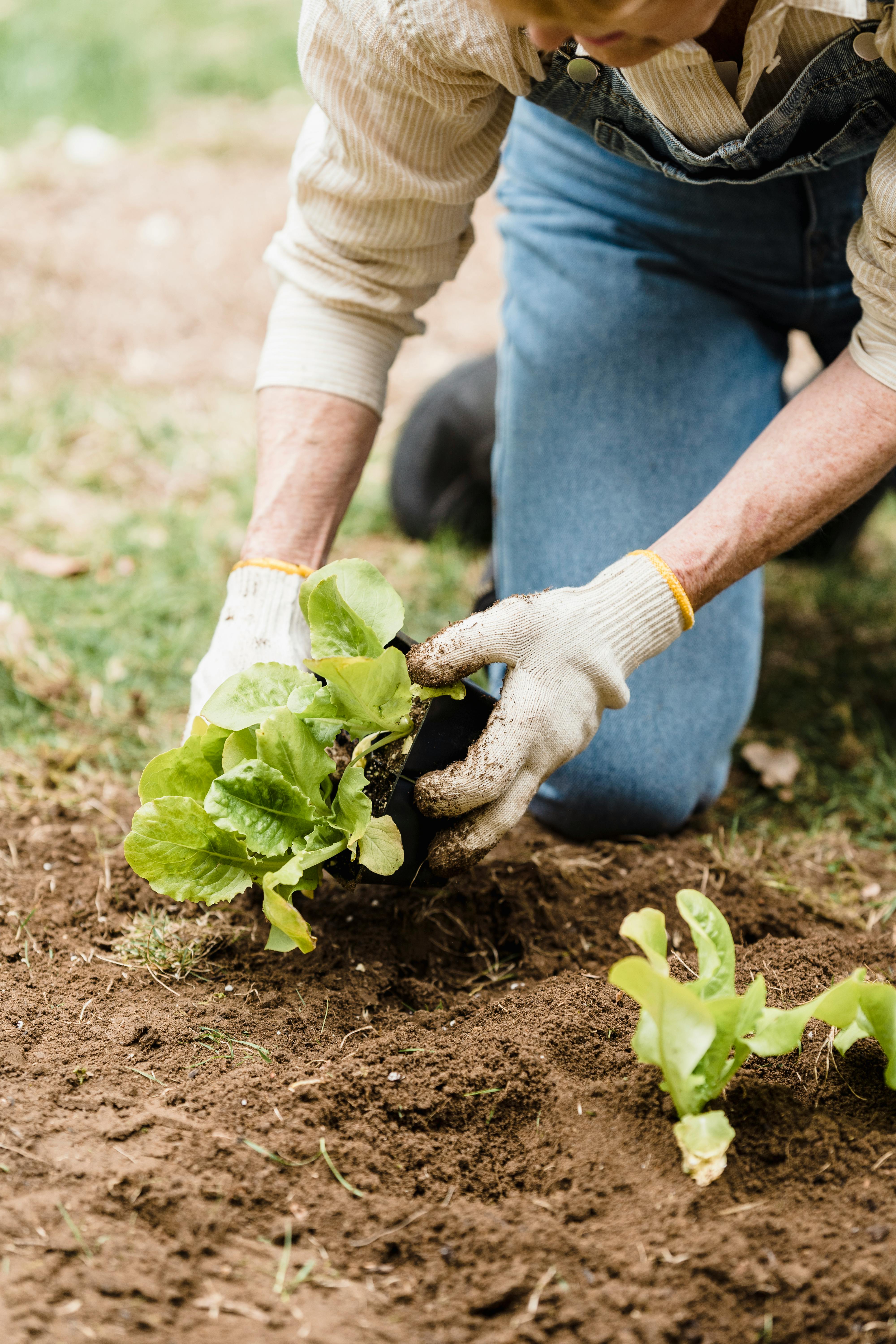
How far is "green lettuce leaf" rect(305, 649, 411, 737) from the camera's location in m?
1.34

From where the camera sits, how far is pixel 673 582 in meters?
1.54

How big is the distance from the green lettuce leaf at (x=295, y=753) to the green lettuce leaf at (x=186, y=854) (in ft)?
0.36

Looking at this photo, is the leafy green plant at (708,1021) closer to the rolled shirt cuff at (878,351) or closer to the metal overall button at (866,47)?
the rolled shirt cuff at (878,351)

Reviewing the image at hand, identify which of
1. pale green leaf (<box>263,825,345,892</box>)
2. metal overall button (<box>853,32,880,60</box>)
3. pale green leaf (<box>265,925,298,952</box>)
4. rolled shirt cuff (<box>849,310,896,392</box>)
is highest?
metal overall button (<box>853,32,880,60</box>)

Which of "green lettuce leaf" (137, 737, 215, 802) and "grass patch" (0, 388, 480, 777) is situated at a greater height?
"green lettuce leaf" (137, 737, 215, 802)

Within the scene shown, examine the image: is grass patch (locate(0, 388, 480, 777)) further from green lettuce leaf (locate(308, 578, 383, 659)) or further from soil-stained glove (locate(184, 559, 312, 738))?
green lettuce leaf (locate(308, 578, 383, 659))

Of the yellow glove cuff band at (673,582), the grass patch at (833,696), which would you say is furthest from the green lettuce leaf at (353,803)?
the grass patch at (833,696)

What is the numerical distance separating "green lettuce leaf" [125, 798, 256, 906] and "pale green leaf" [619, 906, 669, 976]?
520 millimetres

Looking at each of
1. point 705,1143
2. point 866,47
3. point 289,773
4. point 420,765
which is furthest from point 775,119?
point 705,1143

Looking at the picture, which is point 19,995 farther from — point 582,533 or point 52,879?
point 582,533

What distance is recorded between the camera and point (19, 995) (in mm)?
1458

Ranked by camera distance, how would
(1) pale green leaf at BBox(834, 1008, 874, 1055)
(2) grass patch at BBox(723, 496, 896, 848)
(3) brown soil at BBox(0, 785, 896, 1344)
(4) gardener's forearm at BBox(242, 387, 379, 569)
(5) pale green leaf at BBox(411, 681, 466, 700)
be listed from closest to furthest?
1. (3) brown soil at BBox(0, 785, 896, 1344)
2. (1) pale green leaf at BBox(834, 1008, 874, 1055)
3. (5) pale green leaf at BBox(411, 681, 466, 700)
4. (4) gardener's forearm at BBox(242, 387, 379, 569)
5. (2) grass patch at BBox(723, 496, 896, 848)

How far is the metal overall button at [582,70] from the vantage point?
5.27 ft

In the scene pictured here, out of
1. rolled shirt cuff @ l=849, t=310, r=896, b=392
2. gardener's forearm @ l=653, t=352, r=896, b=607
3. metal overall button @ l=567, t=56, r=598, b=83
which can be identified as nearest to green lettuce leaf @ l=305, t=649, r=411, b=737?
gardener's forearm @ l=653, t=352, r=896, b=607
